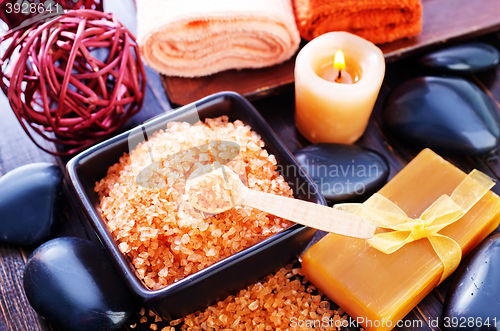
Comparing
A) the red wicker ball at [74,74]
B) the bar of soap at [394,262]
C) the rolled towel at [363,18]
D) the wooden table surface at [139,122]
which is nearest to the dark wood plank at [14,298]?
the wooden table surface at [139,122]

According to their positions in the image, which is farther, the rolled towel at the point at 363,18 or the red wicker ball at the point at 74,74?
the rolled towel at the point at 363,18

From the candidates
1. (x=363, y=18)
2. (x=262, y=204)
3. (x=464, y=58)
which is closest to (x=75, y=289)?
(x=262, y=204)

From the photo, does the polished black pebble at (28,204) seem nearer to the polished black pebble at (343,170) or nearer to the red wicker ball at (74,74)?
the red wicker ball at (74,74)

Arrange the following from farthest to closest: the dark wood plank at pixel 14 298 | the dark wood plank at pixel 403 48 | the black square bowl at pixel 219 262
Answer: the dark wood plank at pixel 403 48, the dark wood plank at pixel 14 298, the black square bowl at pixel 219 262

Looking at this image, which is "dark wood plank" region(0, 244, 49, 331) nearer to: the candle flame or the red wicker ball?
the red wicker ball

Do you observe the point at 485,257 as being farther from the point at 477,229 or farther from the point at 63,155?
the point at 63,155

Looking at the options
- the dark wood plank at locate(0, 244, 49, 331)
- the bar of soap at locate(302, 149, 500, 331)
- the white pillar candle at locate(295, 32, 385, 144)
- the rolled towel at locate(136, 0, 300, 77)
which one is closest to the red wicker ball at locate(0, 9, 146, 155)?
the rolled towel at locate(136, 0, 300, 77)
